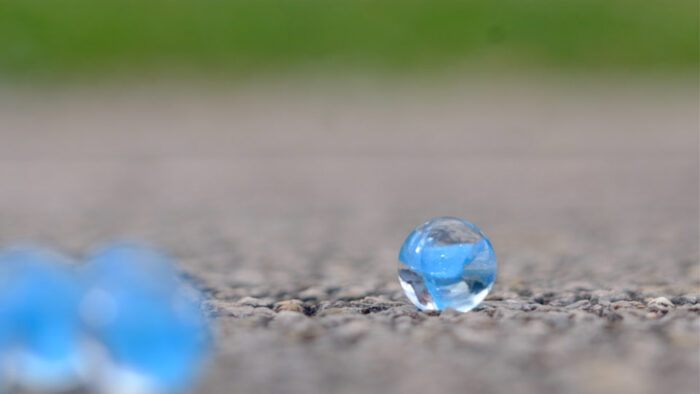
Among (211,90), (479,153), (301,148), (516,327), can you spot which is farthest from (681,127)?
(516,327)

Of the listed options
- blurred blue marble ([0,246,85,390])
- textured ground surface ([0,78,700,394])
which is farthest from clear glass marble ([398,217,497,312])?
blurred blue marble ([0,246,85,390])

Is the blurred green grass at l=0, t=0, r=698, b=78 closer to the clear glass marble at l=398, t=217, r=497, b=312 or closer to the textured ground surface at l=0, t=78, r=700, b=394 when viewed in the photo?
the textured ground surface at l=0, t=78, r=700, b=394

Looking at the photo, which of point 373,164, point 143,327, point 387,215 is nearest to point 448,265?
point 143,327

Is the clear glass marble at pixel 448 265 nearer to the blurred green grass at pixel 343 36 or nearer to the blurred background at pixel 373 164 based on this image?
the blurred background at pixel 373 164

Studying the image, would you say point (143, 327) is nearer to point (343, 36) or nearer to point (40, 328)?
point (40, 328)

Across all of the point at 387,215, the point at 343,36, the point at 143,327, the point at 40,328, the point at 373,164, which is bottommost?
the point at 143,327

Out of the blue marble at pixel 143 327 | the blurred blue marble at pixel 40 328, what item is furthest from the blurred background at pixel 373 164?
the blurred blue marble at pixel 40 328

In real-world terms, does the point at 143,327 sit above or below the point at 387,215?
below
